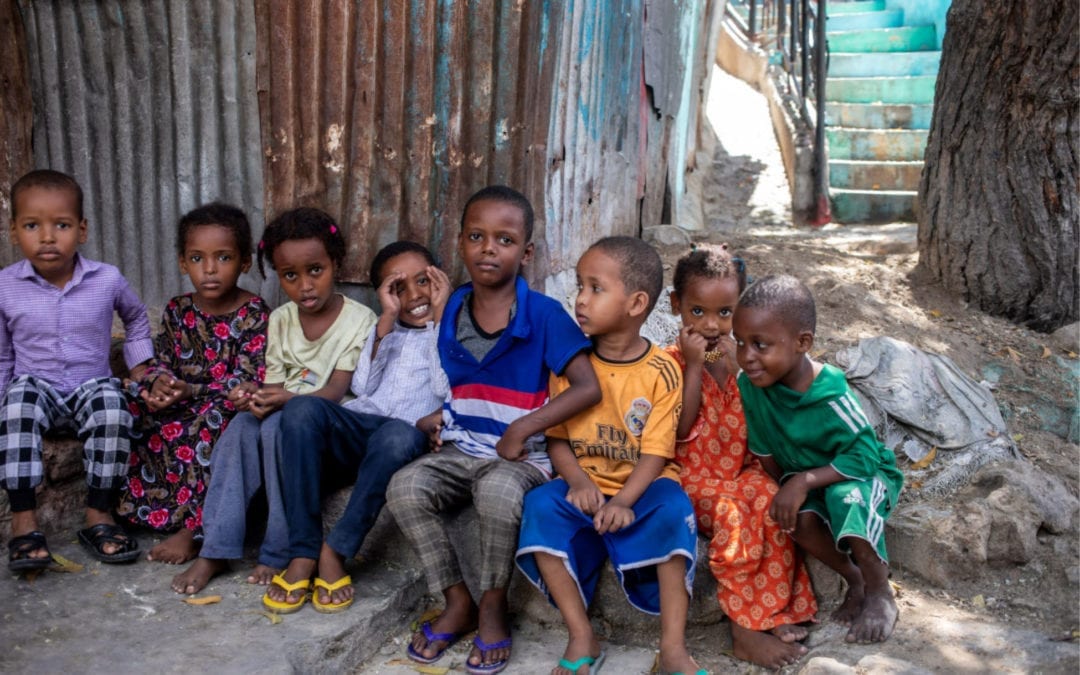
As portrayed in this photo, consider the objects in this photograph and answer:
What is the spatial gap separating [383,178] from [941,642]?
8.49 feet

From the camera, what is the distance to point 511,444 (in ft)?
10.3

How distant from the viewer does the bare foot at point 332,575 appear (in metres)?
3.19

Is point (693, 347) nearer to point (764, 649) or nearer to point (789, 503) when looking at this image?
point (789, 503)

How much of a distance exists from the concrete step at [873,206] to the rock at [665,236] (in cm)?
349

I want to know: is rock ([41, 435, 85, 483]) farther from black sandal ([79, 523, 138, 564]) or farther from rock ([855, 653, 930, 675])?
rock ([855, 653, 930, 675])

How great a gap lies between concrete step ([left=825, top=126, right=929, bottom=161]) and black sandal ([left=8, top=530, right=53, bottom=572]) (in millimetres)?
7414

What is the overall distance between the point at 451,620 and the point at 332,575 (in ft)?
1.30

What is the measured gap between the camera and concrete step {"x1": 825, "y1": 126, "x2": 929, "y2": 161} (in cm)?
890

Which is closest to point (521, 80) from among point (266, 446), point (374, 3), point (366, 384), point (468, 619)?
point (374, 3)

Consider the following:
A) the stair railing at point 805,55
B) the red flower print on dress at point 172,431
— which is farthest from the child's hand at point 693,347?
the stair railing at point 805,55

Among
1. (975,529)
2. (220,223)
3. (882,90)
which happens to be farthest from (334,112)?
(882,90)

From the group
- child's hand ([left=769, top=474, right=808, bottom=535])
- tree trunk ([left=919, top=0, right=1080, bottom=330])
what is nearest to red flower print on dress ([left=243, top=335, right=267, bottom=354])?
child's hand ([left=769, top=474, right=808, bottom=535])

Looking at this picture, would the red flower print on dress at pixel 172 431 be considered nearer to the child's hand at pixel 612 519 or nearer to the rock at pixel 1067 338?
the child's hand at pixel 612 519

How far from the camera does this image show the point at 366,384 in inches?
140
